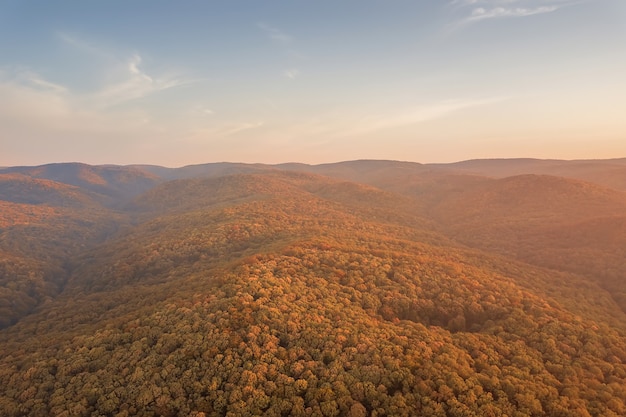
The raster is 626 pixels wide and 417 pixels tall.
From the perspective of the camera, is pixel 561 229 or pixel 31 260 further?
pixel 561 229

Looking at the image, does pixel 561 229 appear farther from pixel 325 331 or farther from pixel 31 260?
pixel 31 260

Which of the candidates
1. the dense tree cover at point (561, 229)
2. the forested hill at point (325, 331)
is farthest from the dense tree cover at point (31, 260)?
the dense tree cover at point (561, 229)

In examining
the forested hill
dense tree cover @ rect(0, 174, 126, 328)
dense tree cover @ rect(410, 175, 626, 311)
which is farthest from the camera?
dense tree cover @ rect(410, 175, 626, 311)

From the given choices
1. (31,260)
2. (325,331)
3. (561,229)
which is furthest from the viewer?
(561,229)

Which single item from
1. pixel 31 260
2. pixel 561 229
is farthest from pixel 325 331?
pixel 31 260

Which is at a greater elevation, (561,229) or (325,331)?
(325,331)

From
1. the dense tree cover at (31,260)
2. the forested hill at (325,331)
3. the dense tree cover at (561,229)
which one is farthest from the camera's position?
the dense tree cover at (561,229)

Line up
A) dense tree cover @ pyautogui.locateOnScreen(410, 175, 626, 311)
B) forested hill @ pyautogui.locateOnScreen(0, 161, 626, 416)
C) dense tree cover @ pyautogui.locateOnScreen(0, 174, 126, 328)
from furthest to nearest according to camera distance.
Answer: dense tree cover @ pyautogui.locateOnScreen(410, 175, 626, 311) → dense tree cover @ pyautogui.locateOnScreen(0, 174, 126, 328) → forested hill @ pyautogui.locateOnScreen(0, 161, 626, 416)

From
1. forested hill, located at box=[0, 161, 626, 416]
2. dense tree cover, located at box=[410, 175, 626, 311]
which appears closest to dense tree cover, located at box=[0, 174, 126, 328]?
forested hill, located at box=[0, 161, 626, 416]

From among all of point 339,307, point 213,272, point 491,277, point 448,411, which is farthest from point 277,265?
point 491,277

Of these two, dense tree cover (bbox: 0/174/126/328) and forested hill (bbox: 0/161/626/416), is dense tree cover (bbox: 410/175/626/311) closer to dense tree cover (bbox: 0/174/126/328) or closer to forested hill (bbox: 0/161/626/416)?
forested hill (bbox: 0/161/626/416)

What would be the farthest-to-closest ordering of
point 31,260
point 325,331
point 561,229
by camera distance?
1. point 561,229
2. point 31,260
3. point 325,331

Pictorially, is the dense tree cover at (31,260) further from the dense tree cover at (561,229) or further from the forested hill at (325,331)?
the dense tree cover at (561,229)
